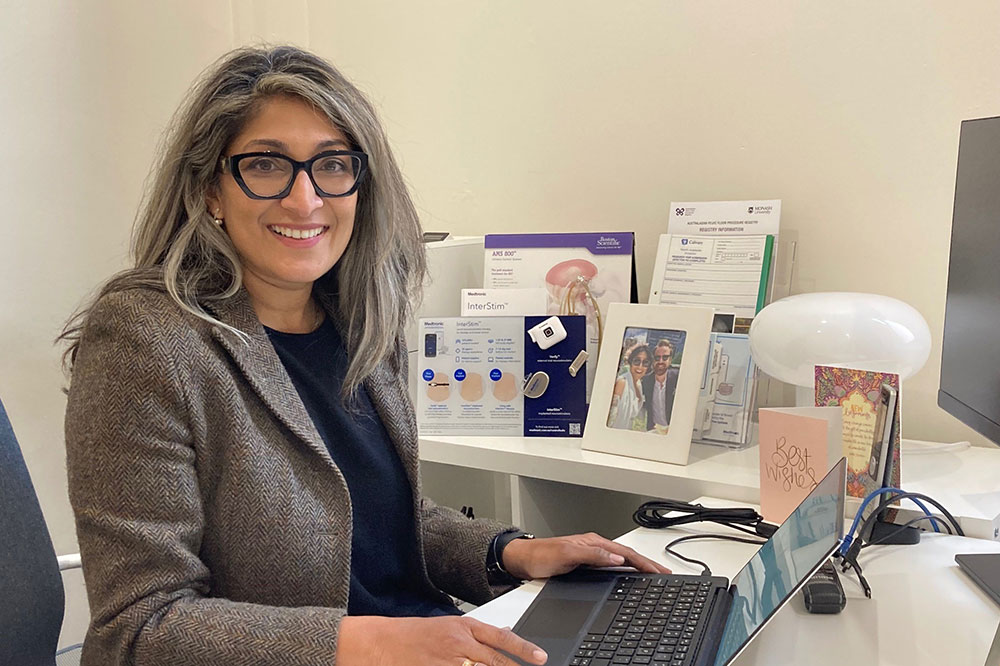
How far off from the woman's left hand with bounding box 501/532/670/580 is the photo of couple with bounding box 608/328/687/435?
0.47 m

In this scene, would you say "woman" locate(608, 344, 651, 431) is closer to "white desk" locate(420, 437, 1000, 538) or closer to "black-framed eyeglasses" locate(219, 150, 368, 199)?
"white desk" locate(420, 437, 1000, 538)

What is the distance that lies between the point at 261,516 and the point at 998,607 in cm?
86

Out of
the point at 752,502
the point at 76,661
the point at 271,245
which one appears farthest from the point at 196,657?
the point at 752,502

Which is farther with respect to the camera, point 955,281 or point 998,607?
point 955,281

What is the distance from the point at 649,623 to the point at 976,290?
645 mm

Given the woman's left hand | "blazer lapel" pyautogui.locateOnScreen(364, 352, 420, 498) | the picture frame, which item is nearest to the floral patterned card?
the picture frame

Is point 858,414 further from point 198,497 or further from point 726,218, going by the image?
point 198,497

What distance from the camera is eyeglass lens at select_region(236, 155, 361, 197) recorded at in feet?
4.13

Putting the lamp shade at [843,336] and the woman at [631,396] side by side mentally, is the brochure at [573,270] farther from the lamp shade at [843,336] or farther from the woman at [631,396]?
the lamp shade at [843,336]

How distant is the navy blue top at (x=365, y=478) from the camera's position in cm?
130

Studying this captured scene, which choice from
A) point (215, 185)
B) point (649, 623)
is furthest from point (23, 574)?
point (649, 623)

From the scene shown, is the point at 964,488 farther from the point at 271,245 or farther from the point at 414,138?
the point at 414,138

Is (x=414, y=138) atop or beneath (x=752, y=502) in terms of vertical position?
atop

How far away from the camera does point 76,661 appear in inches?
60.0
